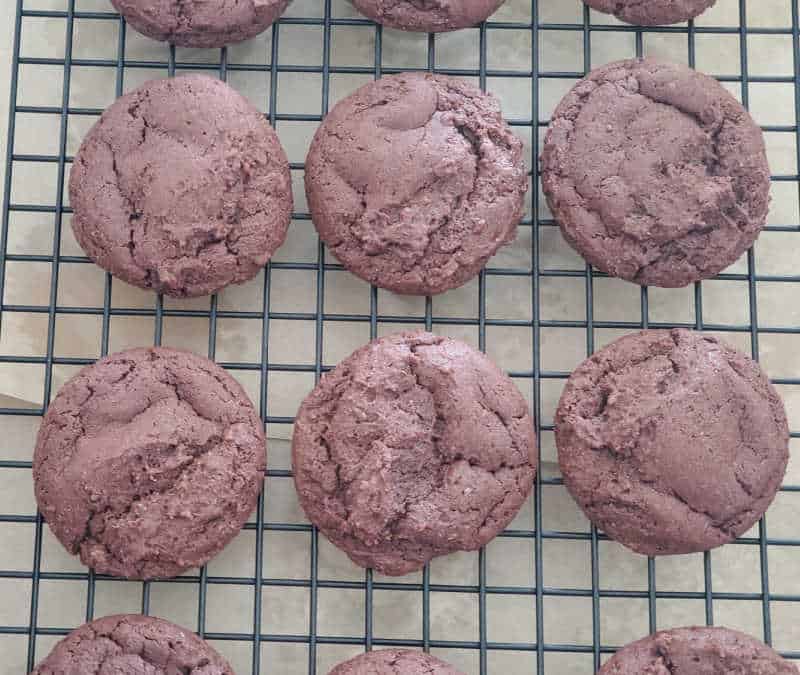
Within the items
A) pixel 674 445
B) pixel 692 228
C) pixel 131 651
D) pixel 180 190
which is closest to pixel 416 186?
pixel 180 190

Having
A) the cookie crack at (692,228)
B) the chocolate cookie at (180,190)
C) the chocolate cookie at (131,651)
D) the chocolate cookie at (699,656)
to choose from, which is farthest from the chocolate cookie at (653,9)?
the chocolate cookie at (131,651)

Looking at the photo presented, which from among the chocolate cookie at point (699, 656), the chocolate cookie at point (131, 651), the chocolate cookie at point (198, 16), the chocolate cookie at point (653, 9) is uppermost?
the chocolate cookie at point (653, 9)

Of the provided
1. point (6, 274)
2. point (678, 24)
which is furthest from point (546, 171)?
point (6, 274)

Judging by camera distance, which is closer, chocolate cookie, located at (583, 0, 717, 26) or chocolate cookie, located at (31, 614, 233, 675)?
chocolate cookie, located at (31, 614, 233, 675)

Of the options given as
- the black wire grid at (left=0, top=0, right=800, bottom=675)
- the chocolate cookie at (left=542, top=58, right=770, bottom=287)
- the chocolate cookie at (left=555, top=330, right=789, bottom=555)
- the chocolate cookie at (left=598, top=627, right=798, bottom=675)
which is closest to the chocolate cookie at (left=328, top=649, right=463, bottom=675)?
the black wire grid at (left=0, top=0, right=800, bottom=675)

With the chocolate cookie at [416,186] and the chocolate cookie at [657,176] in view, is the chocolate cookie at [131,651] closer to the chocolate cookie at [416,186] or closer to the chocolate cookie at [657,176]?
the chocolate cookie at [416,186]

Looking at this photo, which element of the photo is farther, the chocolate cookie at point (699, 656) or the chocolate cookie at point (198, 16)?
the chocolate cookie at point (198, 16)

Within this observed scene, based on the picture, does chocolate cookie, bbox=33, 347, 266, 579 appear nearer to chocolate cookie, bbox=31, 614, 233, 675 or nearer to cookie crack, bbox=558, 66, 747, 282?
chocolate cookie, bbox=31, 614, 233, 675
